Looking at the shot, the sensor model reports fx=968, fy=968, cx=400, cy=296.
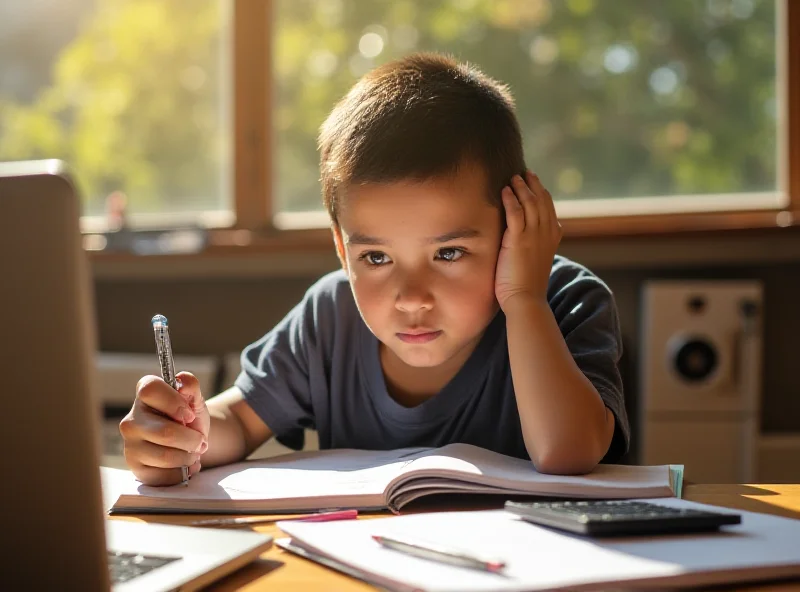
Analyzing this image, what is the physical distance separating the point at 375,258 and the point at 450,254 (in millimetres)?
86

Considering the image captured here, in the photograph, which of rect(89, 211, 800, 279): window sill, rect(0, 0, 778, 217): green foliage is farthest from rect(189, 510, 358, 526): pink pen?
rect(0, 0, 778, 217): green foliage

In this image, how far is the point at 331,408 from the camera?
1282 mm

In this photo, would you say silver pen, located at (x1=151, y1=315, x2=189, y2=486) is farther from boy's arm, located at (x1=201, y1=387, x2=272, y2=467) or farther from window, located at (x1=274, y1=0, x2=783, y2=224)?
window, located at (x1=274, y1=0, x2=783, y2=224)

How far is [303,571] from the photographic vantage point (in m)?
0.65

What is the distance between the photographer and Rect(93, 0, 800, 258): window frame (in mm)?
2523

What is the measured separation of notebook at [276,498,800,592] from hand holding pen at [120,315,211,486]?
0.87 ft

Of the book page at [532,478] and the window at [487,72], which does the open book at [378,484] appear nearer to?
the book page at [532,478]

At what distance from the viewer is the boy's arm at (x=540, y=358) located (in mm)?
944

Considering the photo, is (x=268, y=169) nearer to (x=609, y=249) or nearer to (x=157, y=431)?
(x=609, y=249)

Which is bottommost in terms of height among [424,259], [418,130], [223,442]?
[223,442]

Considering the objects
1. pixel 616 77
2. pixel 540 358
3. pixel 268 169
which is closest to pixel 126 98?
pixel 268 169

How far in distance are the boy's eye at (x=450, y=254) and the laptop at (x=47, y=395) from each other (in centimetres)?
61

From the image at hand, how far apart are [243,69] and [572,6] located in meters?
0.92

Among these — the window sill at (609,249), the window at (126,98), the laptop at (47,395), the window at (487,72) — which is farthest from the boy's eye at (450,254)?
the window at (126,98)
